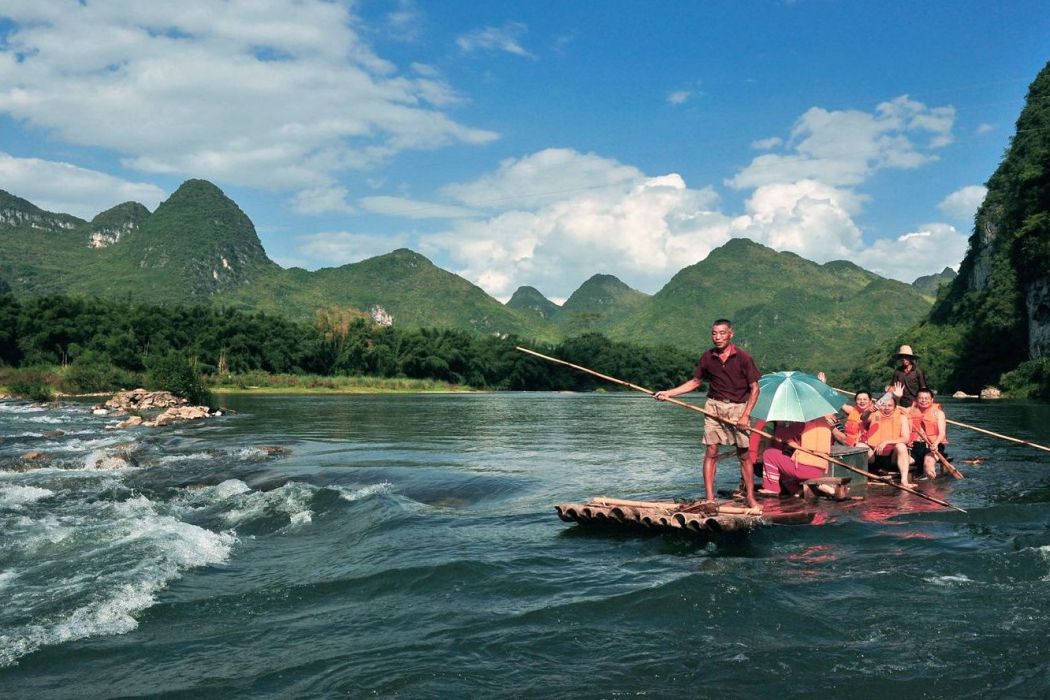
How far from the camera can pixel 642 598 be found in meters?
8.59

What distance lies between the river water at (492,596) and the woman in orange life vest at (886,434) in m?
1.21

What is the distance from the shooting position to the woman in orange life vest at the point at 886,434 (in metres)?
16.2

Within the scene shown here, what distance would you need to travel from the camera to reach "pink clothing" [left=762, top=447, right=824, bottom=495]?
46.2ft

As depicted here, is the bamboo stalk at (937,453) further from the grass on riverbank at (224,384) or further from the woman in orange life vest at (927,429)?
the grass on riverbank at (224,384)

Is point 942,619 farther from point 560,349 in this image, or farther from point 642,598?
point 560,349

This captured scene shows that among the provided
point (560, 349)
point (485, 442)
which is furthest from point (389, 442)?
point (560, 349)

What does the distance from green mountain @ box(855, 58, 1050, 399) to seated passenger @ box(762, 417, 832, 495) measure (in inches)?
2593

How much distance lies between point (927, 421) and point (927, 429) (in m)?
0.20

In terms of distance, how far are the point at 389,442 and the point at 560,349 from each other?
12404 cm

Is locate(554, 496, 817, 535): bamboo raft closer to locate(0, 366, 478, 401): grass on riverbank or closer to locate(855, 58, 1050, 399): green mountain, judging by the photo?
locate(0, 366, 478, 401): grass on riverbank

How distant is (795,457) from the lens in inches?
553

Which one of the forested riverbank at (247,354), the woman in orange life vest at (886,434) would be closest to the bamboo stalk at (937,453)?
the woman in orange life vest at (886,434)

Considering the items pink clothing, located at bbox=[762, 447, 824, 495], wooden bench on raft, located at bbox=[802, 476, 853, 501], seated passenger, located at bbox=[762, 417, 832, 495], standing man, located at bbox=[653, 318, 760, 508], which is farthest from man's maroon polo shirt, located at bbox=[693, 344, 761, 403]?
wooden bench on raft, located at bbox=[802, 476, 853, 501]

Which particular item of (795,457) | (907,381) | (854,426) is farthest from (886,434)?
(795,457)
